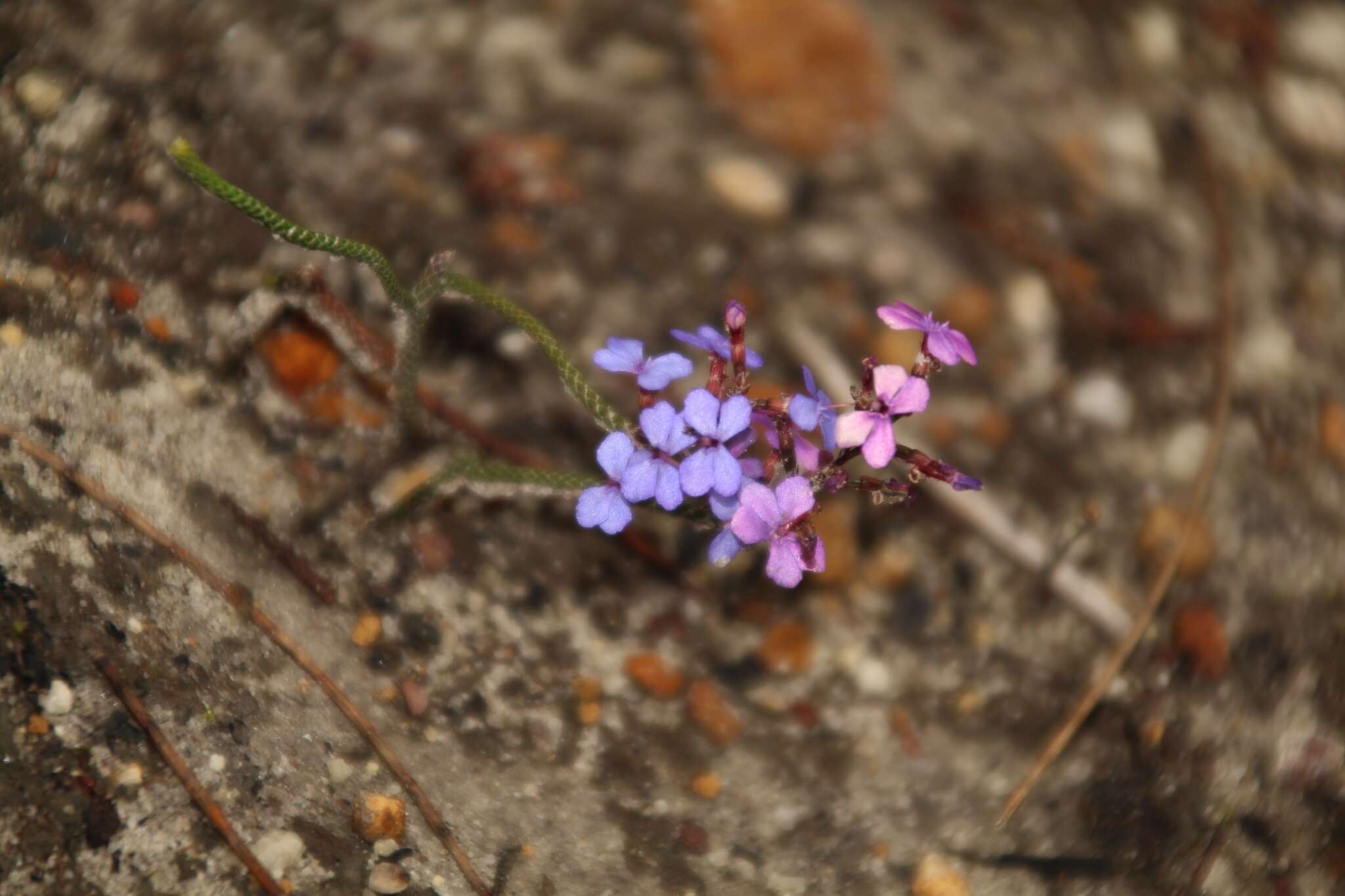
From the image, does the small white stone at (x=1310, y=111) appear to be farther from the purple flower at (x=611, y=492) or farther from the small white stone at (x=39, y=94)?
the small white stone at (x=39, y=94)

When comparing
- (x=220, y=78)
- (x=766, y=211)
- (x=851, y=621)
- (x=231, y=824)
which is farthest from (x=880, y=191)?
(x=231, y=824)

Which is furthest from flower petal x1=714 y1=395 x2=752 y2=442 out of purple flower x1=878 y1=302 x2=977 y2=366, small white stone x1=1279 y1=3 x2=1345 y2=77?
small white stone x1=1279 y1=3 x2=1345 y2=77

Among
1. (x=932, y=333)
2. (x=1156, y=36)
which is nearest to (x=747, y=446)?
(x=932, y=333)

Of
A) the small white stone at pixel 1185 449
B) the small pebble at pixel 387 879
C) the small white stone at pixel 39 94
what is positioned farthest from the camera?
the small white stone at pixel 1185 449

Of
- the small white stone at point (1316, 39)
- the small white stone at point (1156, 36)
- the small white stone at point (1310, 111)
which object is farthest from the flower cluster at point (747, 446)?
the small white stone at point (1316, 39)

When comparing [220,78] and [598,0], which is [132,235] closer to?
[220,78]

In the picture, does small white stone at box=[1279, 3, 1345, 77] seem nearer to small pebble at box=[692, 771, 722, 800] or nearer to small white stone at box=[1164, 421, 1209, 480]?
small white stone at box=[1164, 421, 1209, 480]
